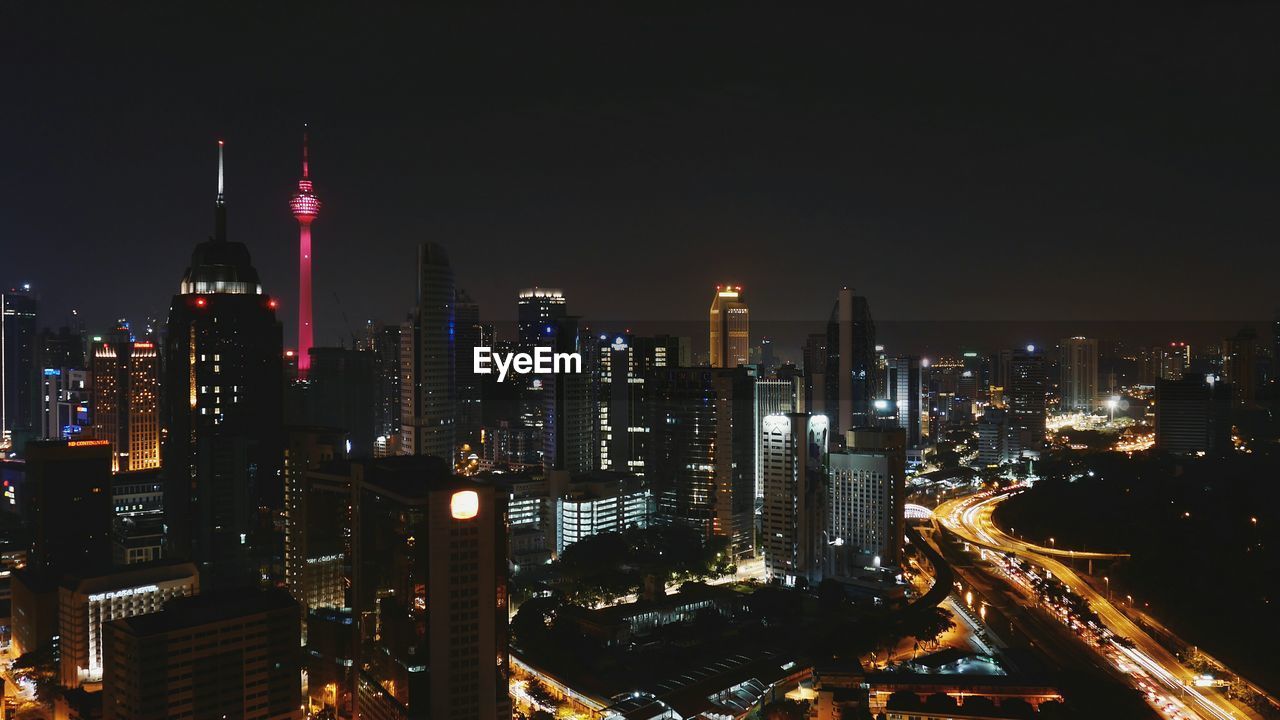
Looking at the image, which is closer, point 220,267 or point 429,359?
point 220,267

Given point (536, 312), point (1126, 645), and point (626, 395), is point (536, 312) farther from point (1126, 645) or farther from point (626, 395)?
point (1126, 645)

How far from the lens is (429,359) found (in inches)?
555

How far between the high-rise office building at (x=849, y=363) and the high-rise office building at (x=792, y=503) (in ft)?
19.5

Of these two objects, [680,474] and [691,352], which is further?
[691,352]

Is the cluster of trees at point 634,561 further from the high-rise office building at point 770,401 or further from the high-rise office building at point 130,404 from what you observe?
the high-rise office building at point 130,404

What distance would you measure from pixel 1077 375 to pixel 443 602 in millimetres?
26044

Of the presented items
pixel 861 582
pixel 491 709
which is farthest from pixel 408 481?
pixel 861 582

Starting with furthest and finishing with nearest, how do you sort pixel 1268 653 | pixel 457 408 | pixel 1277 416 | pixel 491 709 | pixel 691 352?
pixel 1277 416 → pixel 691 352 → pixel 457 408 → pixel 1268 653 → pixel 491 709

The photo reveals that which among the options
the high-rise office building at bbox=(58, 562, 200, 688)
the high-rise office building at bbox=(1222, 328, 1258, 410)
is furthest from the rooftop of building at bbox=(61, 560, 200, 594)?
the high-rise office building at bbox=(1222, 328, 1258, 410)

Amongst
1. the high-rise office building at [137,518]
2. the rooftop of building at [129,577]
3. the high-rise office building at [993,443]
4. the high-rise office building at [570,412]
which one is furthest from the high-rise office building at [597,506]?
the high-rise office building at [993,443]

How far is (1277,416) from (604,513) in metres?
13.8

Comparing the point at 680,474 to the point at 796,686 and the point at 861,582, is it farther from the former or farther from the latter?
the point at 796,686

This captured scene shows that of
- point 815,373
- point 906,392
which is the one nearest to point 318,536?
point 815,373

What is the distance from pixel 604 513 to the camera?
13625 millimetres
